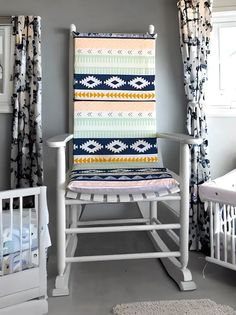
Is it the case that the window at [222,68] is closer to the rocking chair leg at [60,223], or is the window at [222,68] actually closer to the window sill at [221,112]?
the window sill at [221,112]

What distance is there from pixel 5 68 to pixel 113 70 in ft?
2.14

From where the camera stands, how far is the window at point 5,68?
1.75 metres

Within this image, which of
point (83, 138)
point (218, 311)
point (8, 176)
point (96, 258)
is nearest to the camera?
point (218, 311)

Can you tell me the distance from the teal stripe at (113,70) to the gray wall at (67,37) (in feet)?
0.56

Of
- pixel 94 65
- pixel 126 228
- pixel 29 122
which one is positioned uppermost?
pixel 94 65

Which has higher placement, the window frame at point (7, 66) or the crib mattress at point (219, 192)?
the window frame at point (7, 66)

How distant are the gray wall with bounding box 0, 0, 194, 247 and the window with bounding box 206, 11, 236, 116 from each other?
0.65 ft

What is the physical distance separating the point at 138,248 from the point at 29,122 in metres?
0.96

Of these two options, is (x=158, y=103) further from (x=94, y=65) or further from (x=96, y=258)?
(x=96, y=258)

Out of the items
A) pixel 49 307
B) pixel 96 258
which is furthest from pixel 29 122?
pixel 49 307

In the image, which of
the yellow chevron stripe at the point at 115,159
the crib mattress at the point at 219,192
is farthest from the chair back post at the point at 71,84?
the crib mattress at the point at 219,192

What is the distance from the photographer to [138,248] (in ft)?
5.49

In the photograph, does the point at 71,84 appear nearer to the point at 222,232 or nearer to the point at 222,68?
the point at 222,68

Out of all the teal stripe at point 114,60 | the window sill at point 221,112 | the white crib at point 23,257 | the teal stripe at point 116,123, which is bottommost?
the white crib at point 23,257
